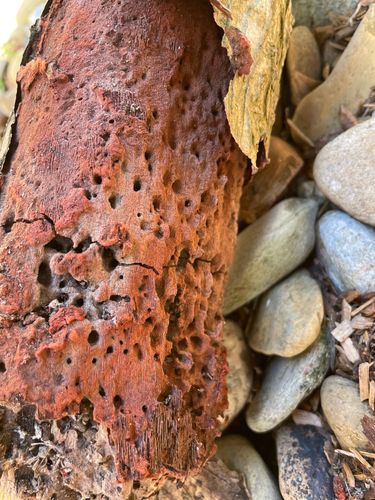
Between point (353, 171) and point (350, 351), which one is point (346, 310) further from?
point (353, 171)

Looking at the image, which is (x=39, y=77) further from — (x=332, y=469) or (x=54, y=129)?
(x=332, y=469)

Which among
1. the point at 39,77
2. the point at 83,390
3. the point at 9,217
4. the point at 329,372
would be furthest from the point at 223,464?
the point at 39,77

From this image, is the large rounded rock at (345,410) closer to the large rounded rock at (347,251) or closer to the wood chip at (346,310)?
the wood chip at (346,310)

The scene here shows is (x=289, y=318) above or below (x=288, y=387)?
above

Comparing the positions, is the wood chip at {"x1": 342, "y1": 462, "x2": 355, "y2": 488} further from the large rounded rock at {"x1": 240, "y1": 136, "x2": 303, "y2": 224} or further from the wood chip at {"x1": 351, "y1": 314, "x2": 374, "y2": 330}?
the large rounded rock at {"x1": 240, "y1": 136, "x2": 303, "y2": 224}

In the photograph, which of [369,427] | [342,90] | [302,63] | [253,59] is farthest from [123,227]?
[302,63]

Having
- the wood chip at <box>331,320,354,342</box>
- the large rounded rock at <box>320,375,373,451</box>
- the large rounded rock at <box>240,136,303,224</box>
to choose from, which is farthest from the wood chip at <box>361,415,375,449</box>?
the large rounded rock at <box>240,136,303,224</box>
